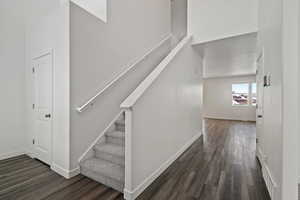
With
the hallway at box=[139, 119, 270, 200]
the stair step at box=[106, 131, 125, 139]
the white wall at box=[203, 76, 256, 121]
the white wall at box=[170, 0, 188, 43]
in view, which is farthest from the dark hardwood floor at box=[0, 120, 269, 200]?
the white wall at box=[203, 76, 256, 121]

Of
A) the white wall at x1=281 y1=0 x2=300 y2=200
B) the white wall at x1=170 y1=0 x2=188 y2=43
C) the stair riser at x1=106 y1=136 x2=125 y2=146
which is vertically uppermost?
the white wall at x1=170 y1=0 x2=188 y2=43

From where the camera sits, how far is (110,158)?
90.0 inches

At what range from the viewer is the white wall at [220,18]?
9.48 feet

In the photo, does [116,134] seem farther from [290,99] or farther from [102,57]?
[290,99]

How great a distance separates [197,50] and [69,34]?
300cm

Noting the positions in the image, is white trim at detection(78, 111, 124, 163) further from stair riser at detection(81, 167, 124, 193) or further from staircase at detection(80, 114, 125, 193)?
stair riser at detection(81, 167, 124, 193)

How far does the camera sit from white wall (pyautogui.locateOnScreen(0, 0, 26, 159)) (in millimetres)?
2883

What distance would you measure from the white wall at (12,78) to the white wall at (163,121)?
289 centimetres

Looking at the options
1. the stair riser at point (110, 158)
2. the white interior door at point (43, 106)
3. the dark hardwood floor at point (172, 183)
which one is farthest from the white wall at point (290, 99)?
the white interior door at point (43, 106)

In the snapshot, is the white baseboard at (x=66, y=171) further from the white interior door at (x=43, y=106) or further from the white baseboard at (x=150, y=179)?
the white baseboard at (x=150, y=179)

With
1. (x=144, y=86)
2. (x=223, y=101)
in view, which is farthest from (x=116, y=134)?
(x=223, y=101)

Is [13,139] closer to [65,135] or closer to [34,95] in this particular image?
[34,95]

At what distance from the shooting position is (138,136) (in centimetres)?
174

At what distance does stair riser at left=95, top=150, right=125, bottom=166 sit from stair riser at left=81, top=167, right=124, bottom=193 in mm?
264
